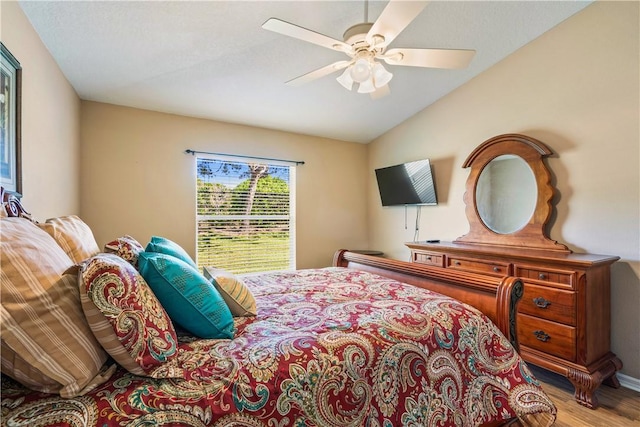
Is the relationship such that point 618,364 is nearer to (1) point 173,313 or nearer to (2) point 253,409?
(2) point 253,409

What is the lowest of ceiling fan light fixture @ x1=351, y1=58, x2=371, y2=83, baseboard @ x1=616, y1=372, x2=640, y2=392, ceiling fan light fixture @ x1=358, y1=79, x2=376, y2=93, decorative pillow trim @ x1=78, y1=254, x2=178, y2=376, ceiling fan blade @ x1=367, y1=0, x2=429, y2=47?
baseboard @ x1=616, y1=372, x2=640, y2=392

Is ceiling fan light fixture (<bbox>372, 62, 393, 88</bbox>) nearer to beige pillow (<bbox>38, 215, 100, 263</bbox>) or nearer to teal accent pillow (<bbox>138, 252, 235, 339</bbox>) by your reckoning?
teal accent pillow (<bbox>138, 252, 235, 339</bbox>)

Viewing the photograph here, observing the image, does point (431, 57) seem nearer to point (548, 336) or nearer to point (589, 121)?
point (589, 121)

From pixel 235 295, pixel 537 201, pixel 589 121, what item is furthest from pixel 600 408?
pixel 235 295

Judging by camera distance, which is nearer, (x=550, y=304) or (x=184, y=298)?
(x=184, y=298)

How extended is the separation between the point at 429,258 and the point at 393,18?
229 cm

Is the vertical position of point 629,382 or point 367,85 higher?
point 367,85

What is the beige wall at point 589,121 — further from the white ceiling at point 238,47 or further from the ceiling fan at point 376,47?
the ceiling fan at point 376,47

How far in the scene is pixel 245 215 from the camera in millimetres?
3844

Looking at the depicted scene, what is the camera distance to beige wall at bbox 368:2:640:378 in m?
2.22

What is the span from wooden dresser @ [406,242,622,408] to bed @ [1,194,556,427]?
92 cm

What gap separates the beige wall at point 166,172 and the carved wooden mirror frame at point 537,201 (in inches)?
73.7

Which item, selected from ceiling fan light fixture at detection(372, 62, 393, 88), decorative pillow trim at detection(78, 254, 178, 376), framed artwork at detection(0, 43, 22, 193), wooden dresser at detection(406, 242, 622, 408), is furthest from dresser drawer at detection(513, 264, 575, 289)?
framed artwork at detection(0, 43, 22, 193)

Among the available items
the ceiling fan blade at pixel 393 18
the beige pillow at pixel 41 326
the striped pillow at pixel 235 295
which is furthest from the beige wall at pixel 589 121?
the beige pillow at pixel 41 326
